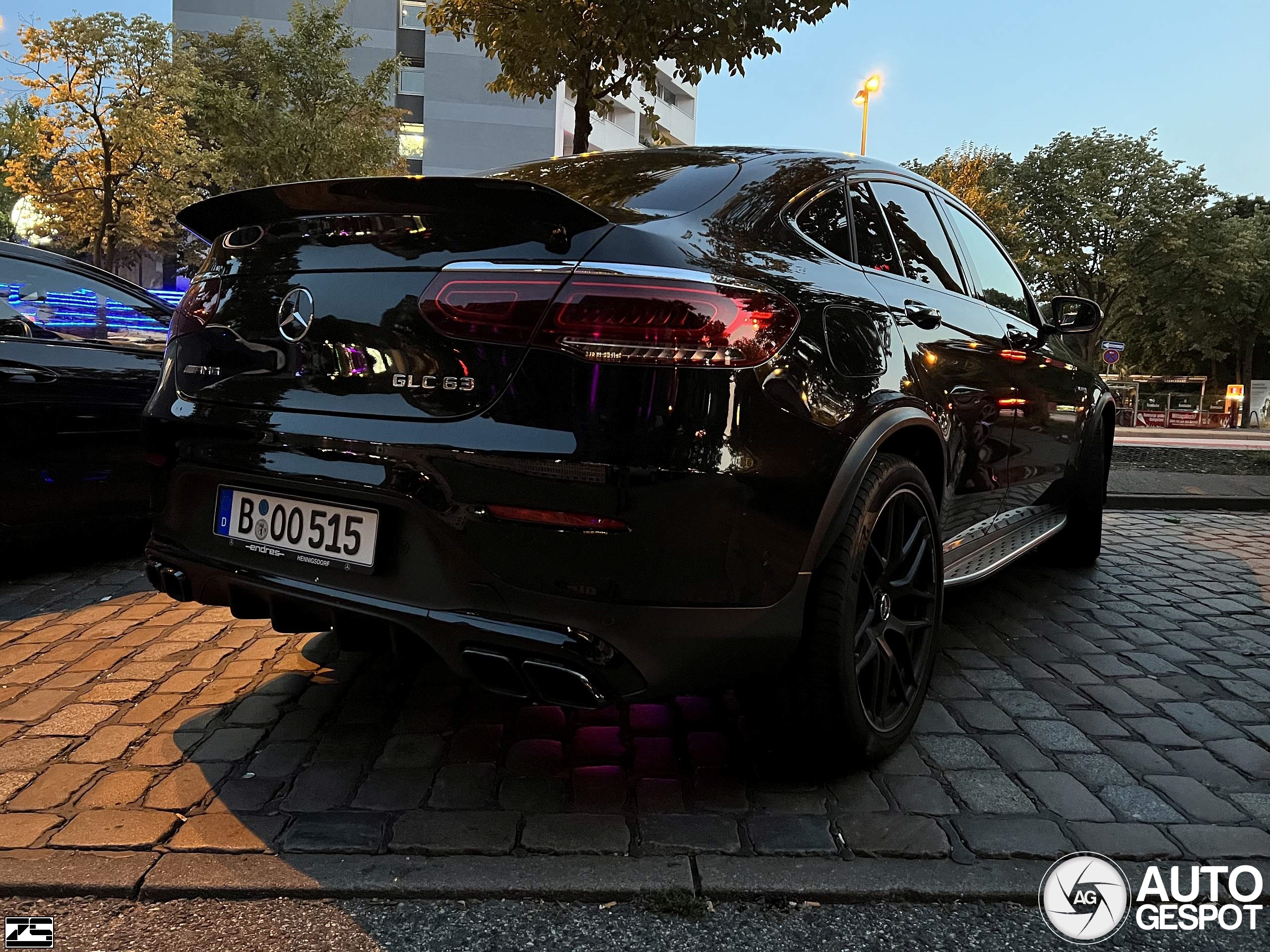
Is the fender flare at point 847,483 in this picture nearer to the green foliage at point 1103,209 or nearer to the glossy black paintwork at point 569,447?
the glossy black paintwork at point 569,447

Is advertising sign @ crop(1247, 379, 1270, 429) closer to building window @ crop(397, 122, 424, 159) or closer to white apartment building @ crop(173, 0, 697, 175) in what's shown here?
white apartment building @ crop(173, 0, 697, 175)

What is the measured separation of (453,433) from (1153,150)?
4364 cm

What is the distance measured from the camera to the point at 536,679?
82.3 inches

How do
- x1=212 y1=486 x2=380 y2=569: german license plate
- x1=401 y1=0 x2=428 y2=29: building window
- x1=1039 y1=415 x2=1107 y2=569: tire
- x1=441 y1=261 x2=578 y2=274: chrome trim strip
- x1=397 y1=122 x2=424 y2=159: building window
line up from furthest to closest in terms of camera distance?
x1=397 y1=122 x2=424 y2=159: building window < x1=401 y1=0 x2=428 y2=29: building window < x1=1039 y1=415 x2=1107 y2=569: tire < x1=212 y1=486 x2=380 y2=569: german license plate < x1=441 y1=261 x2=578 y2=274: chrome trim strip

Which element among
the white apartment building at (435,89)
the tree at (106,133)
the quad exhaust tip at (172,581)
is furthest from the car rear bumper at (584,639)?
the white apartment building at (435,89)

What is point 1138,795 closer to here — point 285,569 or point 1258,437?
point 285,569

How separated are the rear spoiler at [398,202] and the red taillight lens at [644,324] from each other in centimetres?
20

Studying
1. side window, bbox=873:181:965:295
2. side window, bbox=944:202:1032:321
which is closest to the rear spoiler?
side window, bbox=873:181:965:295

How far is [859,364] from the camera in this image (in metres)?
2.49

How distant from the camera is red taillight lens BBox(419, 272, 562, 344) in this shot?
208 centimetres

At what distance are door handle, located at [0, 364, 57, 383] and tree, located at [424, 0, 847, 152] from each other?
595 cm

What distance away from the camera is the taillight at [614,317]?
2039mm

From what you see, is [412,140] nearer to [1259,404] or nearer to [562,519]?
[1259,404]

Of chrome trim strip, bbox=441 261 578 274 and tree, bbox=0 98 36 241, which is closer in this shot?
chrome trim strip, bbox=441 261 578 274
